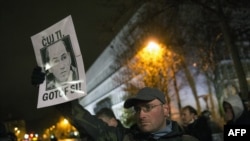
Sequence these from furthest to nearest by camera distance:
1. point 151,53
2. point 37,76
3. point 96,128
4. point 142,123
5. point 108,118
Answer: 1. point 151,53
2. point 108,118
3. point 37,76
4. point 96,128
5. point 142,123

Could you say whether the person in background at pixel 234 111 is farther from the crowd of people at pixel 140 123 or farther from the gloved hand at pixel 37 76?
the gloved hand at pixel 37 76

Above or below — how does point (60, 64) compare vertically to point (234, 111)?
above

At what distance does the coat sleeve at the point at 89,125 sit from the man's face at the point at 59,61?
19.3 inches

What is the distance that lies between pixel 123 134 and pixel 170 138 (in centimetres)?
48

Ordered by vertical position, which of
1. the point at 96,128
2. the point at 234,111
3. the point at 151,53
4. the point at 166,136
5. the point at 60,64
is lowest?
the point at 166,136

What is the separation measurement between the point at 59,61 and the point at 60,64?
4cm

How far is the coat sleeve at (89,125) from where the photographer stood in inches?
152

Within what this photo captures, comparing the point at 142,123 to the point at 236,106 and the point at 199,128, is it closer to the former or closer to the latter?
the point at 236,106

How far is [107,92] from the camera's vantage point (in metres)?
114

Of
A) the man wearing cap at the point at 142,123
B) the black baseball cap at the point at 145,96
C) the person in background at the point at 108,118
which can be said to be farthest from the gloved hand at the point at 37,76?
the person in background at the point at 108,118

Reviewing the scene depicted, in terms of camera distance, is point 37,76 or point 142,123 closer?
point 142,123

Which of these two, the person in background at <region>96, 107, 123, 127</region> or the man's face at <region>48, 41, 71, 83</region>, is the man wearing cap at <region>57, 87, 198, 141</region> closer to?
the man's face at <region>48, 41, 71, 83</region>

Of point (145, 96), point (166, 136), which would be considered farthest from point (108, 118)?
point (166, 136)

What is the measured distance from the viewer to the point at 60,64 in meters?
4.42
